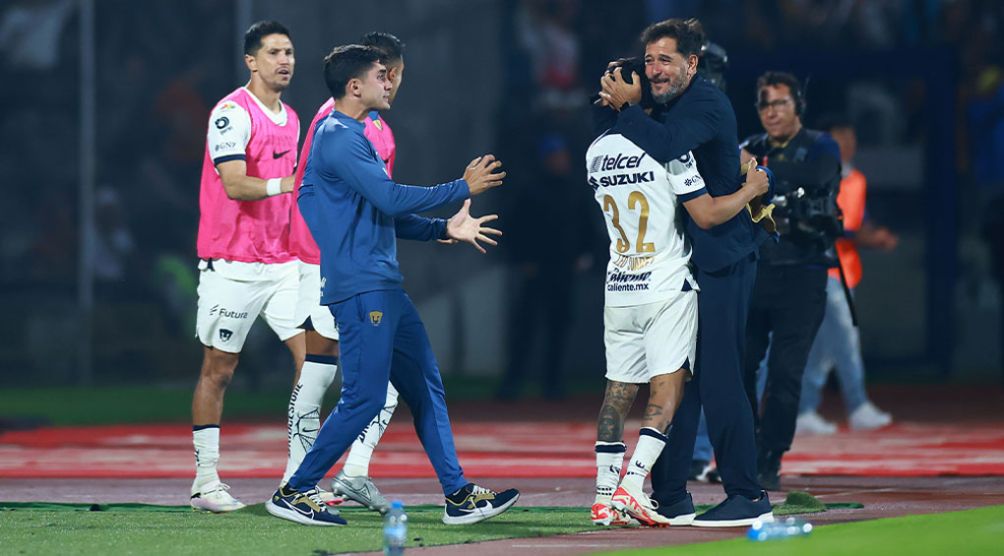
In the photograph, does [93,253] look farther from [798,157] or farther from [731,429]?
[731,429]

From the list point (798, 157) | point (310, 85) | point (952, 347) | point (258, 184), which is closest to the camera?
point (258, 184)

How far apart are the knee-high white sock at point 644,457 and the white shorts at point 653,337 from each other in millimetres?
279

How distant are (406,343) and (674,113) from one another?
160 cm

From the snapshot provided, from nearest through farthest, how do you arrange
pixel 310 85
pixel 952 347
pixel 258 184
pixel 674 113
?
pixel 674 113
pixel 258 184
pixel 310 85
pixel 952 347

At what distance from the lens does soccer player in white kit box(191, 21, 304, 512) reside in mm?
9318

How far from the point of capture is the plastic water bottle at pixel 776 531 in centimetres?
761

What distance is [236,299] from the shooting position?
9.46 m

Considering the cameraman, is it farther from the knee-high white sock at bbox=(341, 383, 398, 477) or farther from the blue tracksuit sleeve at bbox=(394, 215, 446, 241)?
the blue tracksuit sleeve at bbox=(394, 215, 446, 241)

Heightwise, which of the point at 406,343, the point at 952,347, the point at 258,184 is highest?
the point at 258,184

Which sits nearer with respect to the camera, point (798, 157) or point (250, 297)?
point (250, 297)

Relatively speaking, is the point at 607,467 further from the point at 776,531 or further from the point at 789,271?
the point at 789,271

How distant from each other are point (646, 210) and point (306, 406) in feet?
7.16

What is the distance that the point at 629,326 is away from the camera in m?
8.26

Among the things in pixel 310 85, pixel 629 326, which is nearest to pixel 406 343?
pixel 629 326
